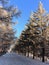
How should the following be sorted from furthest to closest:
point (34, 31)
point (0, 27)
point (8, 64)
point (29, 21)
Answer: point (29, 21)
point (34, 31)
point (8, 64)
point (0, 27)

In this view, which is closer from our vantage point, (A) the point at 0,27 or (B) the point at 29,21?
(A) the point at 0,27

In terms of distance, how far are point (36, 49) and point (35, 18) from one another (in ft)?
17.9

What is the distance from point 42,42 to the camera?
108 ft

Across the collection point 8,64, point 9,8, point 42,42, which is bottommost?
point 8,64

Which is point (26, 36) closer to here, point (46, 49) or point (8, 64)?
point (46, 49)

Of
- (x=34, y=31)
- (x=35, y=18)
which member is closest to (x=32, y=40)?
(x=34, y=31)

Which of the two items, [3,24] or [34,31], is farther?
[34,31]

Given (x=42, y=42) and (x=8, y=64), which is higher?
(x=42, y=42)

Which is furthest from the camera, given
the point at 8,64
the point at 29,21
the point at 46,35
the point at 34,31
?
the point at 29,21

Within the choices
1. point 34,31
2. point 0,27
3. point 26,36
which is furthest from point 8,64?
point 26,36

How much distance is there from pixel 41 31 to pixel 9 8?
21099 mm

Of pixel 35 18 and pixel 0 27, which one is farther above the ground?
pixel 35 18

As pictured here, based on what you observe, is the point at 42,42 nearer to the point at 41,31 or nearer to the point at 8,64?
the point at 41,31

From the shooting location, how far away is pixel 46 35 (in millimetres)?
32875
